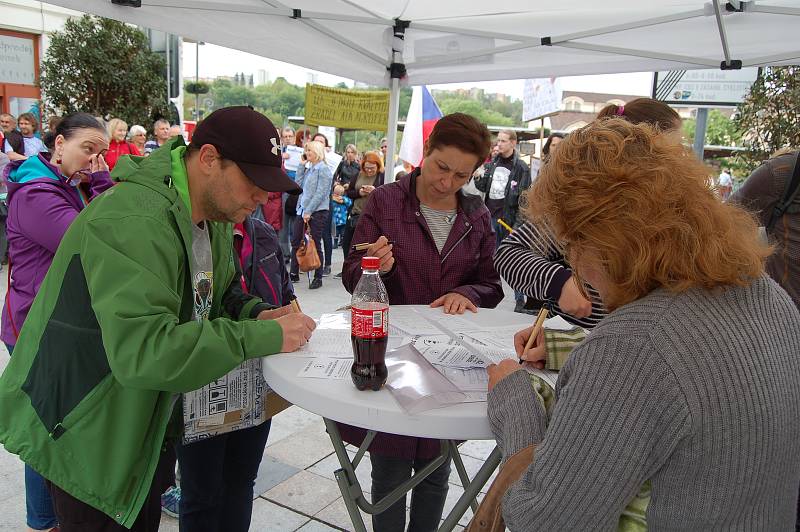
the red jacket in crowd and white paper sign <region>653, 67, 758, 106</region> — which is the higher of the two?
white paper sign <region>653, 67, 758, 106</region>

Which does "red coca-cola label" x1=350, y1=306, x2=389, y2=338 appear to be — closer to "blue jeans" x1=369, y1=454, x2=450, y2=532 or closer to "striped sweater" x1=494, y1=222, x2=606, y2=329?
"striped sweater" x1=494, y1=222, x2=606, y2=329

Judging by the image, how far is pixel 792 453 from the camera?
109 cm

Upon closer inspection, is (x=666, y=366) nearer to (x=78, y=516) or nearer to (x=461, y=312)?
(x=461, y=312)

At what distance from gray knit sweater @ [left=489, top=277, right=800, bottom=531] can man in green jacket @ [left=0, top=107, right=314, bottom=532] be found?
2.72 feet

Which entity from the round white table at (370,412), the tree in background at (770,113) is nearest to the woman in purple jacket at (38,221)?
the round white table at (370,412)

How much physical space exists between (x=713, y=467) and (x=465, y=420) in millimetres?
495

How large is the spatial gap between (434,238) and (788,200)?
1.32 metres

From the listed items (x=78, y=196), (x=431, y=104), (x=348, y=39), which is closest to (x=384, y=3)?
(x=348, y=39)

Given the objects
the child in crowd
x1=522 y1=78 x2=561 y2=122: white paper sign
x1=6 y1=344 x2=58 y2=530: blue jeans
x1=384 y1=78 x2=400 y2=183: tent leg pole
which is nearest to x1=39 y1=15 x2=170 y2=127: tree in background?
the child in crowd

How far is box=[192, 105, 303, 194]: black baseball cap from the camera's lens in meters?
1.58

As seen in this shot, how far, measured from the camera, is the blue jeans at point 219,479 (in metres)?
1.88

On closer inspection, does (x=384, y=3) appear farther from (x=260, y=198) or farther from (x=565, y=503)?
(x=565, y=503)

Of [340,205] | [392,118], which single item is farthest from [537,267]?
[340,205]

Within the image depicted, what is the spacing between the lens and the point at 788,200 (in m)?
2.22
